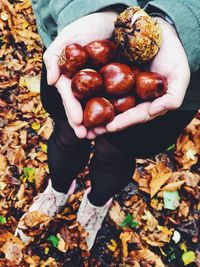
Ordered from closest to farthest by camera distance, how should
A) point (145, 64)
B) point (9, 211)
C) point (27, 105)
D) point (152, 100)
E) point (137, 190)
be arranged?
point (152, 100), point (145, 64), point (9, 211), point (137, 190), point (27, 105)

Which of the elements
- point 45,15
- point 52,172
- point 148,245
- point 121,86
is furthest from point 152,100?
point 148,245

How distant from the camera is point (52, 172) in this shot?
2111 mm

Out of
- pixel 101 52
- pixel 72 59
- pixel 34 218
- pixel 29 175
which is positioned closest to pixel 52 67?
pixel 72 59

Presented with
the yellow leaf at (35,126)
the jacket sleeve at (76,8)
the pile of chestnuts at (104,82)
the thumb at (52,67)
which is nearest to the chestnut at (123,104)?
the pile of chestnuts at (104,82)

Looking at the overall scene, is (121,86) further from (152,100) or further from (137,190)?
(137,190)

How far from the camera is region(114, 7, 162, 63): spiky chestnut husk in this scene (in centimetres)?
147

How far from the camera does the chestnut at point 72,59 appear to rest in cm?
147

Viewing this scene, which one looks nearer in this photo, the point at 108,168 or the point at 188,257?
the point at 108,168

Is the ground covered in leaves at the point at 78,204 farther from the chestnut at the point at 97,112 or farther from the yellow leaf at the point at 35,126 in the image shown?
the chestnut at the point at 97,112

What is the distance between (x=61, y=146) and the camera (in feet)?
6.39

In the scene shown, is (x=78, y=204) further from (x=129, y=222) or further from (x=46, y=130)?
(x=46, y=130)

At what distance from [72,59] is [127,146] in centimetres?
47

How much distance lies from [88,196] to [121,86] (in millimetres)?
930

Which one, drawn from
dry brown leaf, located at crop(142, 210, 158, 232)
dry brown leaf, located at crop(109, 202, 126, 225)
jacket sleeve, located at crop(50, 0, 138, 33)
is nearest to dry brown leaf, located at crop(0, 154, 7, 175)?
dry brown leaf, located at crop(109, 202, 126, 225)
